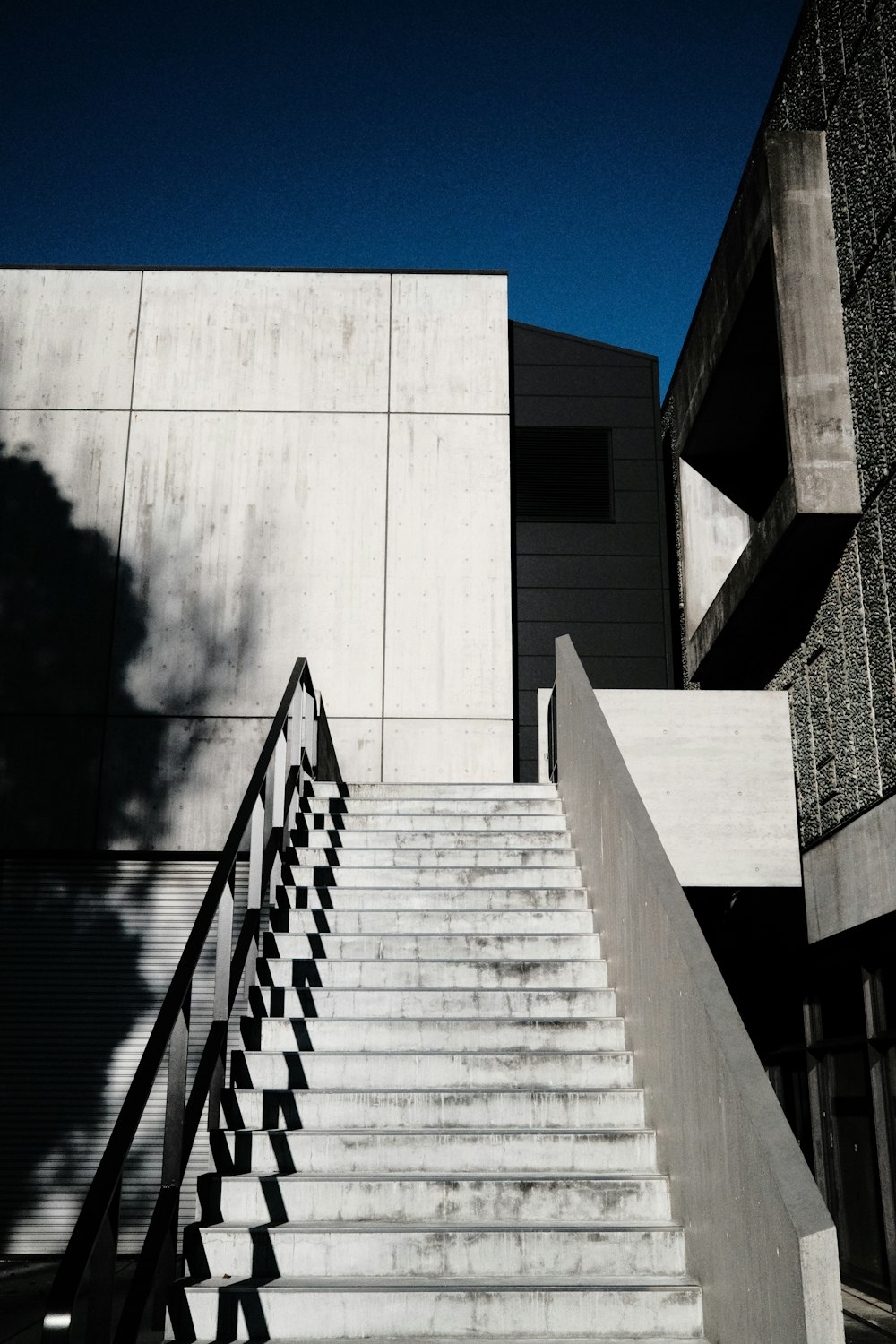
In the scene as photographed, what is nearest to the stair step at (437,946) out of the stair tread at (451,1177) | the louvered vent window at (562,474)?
the stair tread at (451,1177)

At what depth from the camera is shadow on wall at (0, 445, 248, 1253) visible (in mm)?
8320

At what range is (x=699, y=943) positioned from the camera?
11.9 ft

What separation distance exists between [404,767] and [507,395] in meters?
3.43

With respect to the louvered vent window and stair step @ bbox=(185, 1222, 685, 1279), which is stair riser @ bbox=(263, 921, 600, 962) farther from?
the louvered vent window

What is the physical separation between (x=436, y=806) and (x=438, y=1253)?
362cm

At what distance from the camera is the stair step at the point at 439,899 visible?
5.83 metres

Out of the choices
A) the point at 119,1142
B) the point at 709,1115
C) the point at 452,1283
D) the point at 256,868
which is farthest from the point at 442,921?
the point at 119,1142

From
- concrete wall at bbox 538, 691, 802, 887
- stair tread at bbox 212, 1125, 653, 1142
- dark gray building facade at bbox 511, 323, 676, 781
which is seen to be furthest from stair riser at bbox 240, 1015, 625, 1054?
dark gray building facade at bbox 511, 323, 676, 781

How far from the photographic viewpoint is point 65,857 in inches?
360

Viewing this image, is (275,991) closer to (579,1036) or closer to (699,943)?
(579,1036)

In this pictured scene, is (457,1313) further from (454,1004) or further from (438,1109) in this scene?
(454,1004)

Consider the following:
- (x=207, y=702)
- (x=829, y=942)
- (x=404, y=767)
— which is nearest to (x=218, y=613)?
(x=207, y=702)

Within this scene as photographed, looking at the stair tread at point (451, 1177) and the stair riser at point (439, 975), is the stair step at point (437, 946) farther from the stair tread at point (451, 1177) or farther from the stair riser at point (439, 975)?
the stair tread at point (451, 1177)

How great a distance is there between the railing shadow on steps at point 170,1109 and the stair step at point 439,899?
0.82 feet
